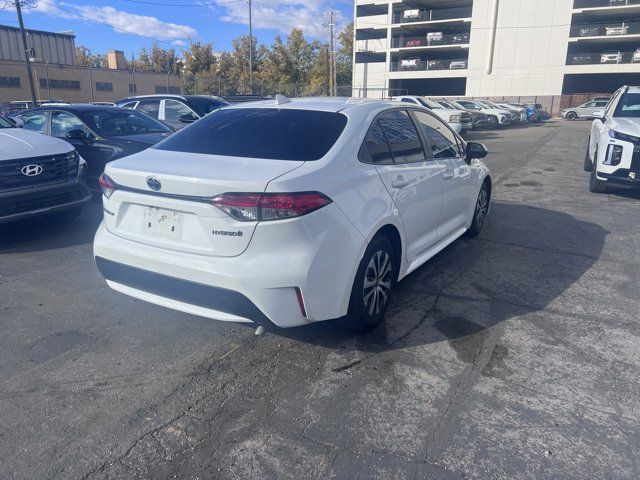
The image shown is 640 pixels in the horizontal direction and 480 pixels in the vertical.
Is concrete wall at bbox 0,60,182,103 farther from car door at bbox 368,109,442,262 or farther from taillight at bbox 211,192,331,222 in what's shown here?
taillight at bbox 211,192,331,222

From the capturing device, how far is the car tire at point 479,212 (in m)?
5.97

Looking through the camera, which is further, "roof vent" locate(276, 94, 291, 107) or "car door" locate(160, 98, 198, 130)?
"car door" locate(160, 98, 198, 130)

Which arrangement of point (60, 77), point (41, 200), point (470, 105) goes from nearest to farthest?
point (41, 200) → point (470, 105) → point (60, 77)

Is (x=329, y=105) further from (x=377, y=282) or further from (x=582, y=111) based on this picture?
(x=582, y=111)

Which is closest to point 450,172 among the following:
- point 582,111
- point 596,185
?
point 596,185

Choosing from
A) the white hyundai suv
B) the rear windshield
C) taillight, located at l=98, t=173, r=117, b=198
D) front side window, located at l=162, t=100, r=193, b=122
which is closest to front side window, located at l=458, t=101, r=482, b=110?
the white hyundai suv

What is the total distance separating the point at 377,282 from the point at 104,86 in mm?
44620

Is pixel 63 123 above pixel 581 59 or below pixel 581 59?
below

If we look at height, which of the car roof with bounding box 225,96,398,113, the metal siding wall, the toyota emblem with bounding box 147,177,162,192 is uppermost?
the metal siding wall

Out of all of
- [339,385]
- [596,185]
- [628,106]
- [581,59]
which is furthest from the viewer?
[581,59]

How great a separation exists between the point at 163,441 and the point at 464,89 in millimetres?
54635

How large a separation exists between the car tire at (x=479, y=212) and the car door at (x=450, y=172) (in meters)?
0.45

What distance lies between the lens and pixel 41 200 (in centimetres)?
575

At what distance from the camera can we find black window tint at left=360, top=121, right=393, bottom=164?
3598 millimetres
